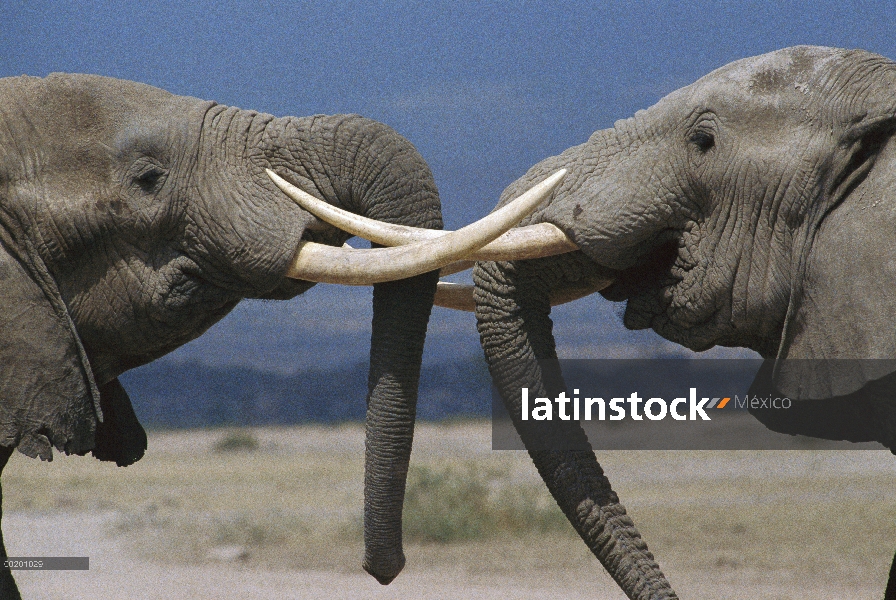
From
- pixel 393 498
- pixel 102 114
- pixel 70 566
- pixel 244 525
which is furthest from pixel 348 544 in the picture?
pixel 102 114

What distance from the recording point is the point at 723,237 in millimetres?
4473

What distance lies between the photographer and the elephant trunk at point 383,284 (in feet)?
14.5

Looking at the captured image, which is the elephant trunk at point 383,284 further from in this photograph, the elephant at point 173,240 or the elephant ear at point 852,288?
the elephant ear at point 852,288

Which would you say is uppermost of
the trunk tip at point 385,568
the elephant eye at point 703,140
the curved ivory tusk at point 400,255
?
the elephant eye at point 703,140

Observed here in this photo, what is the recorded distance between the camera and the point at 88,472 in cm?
1800

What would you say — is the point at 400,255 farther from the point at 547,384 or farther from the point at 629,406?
the point at 629,406

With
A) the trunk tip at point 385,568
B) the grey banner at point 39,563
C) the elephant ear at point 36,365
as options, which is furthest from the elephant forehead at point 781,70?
the grey banner at point 39,563

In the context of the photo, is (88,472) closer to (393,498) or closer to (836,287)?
(393,498)

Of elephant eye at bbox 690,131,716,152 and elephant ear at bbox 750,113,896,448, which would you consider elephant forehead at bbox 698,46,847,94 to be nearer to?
elephant eye at bbox 690,131,716,152

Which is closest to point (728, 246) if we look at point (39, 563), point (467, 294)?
point (467, 294)

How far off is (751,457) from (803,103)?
42.8 feet

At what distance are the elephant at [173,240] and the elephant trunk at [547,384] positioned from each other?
0.45 metres

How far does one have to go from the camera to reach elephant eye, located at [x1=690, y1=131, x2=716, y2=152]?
4.49m

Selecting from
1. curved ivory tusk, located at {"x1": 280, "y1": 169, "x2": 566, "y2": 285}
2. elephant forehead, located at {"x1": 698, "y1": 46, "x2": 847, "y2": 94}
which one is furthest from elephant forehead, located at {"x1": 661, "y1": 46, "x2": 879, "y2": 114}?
curved ivory tusk, located at {"x1": 280, "y1": 169, "x2": 566, "y2": 285}
